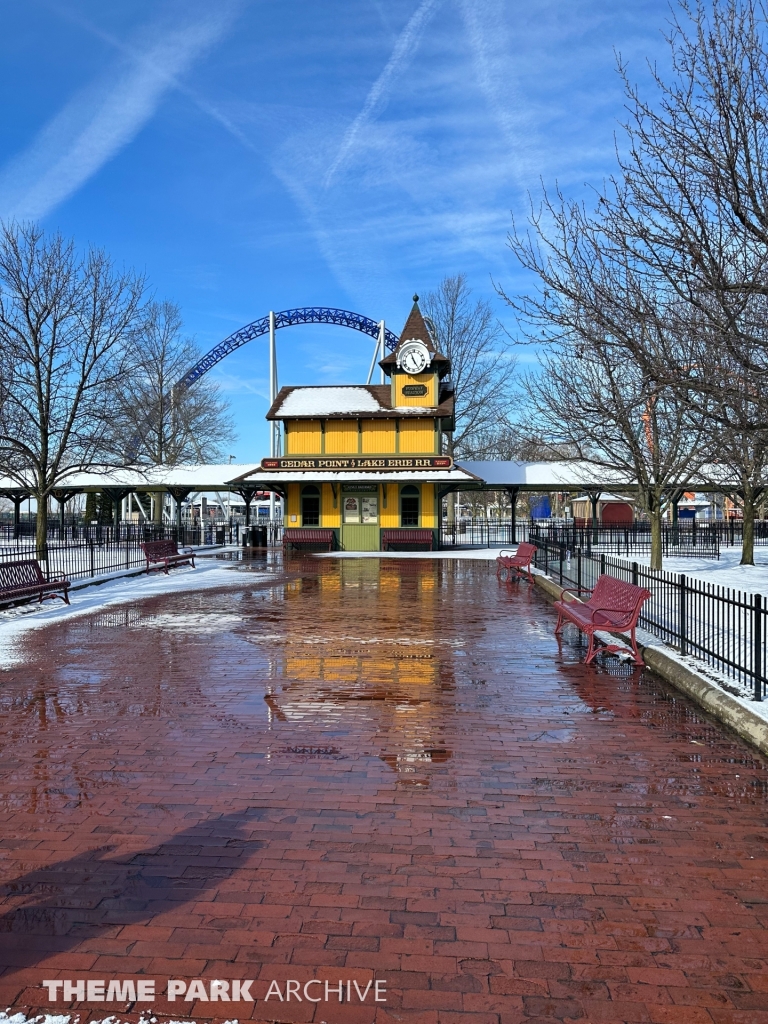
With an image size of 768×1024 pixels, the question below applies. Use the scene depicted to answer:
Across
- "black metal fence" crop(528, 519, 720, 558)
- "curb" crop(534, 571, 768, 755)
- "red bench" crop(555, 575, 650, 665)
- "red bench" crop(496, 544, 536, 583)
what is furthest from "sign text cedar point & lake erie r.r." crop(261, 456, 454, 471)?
"curb" crop(534, 571, 768, 755)

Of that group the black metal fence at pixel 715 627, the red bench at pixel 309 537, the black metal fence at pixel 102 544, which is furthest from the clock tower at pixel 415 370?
the black metal fence at pixel 715 627

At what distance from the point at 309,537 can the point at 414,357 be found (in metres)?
9.79

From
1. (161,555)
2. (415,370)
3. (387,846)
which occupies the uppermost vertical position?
(415,370)

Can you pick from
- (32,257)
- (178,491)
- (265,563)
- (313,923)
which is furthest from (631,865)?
(178,491)

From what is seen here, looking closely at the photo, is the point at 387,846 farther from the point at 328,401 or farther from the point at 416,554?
the point at 328,401

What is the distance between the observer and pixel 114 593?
1669cm

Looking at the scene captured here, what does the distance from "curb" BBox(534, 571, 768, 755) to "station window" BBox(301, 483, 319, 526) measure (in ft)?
80.1

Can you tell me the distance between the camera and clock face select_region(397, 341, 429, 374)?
32812 millimetres

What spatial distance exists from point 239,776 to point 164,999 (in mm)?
2251

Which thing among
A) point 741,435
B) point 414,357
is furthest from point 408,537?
point 741,435

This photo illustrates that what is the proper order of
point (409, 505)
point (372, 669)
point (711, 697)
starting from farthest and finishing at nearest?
point (409, 505), point (372, 669), point (711, 697)

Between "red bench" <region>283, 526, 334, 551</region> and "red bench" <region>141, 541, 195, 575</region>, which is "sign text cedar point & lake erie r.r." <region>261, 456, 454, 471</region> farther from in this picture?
"red bench" <region>141, 541, 195, 575</region>

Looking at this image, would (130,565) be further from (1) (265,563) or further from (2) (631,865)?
(2) (631,865)

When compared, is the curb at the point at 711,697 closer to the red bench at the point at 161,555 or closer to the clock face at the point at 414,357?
the red bench at the point at 161,555
